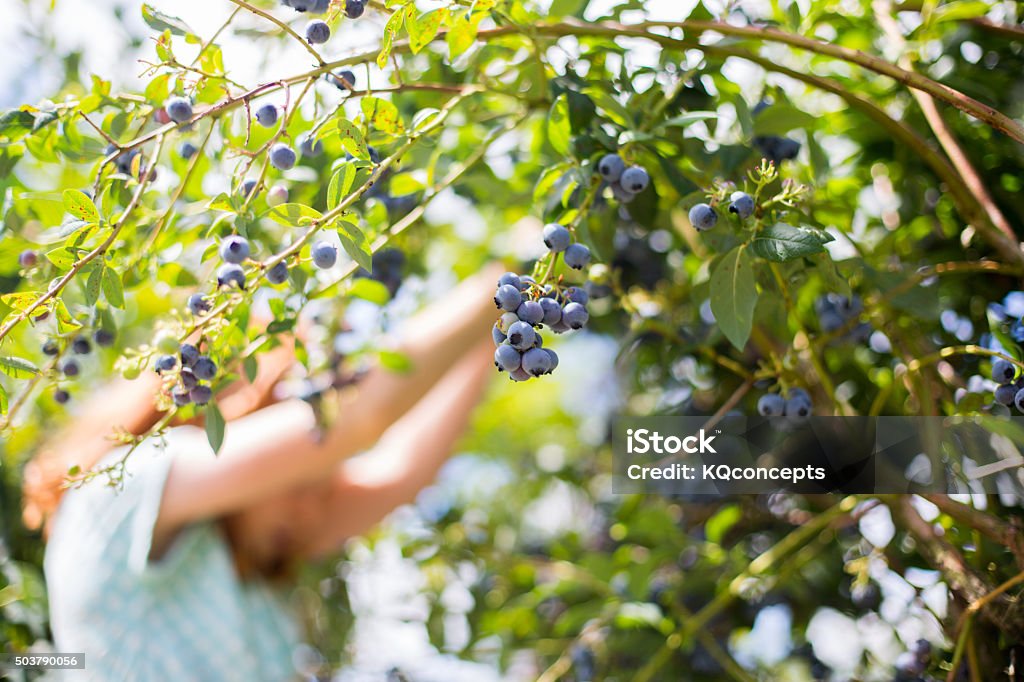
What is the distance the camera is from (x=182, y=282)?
36.4 inches

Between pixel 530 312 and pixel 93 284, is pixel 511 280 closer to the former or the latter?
pixel 530 312

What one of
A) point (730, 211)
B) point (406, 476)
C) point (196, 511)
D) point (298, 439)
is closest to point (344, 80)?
point (730, 211)

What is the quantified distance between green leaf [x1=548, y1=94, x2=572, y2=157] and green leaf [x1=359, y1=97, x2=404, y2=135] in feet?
0.53

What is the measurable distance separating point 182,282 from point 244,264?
18 centimetres

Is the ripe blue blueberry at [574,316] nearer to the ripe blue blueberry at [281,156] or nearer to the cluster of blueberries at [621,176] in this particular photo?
the cluster of blueberries at [621,176]

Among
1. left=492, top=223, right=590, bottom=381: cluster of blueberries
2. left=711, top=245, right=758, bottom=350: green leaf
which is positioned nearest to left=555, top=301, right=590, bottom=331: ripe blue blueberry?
left=492, top=223, right=590, bottom=381: cluster of blueberries

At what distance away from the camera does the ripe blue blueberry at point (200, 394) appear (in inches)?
30.8

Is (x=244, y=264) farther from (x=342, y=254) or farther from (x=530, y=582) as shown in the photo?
(x=530, y=582)

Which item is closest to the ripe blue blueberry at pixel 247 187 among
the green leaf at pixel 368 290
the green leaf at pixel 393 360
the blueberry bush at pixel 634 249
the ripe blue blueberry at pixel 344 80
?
the blueberry bush at pixel 634 249

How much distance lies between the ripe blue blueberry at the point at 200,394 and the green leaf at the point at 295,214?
0.19 metres

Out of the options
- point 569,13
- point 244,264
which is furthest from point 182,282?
point 569,13

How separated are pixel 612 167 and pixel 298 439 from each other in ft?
2.62

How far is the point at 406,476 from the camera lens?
1835 millimetres

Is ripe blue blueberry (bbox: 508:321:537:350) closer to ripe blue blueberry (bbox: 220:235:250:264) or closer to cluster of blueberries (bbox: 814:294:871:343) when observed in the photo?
ripe blue blueberry (bbox: 220:235:250:264)
